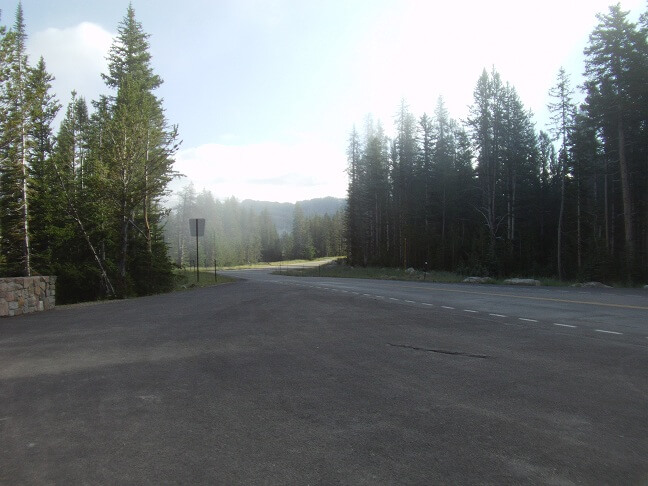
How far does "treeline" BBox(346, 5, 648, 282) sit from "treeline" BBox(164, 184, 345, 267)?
170 ft

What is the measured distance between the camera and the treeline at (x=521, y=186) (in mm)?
28516

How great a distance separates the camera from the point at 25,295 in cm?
1303

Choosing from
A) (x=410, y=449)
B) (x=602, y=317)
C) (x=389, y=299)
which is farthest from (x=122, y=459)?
(x=389, y=299)

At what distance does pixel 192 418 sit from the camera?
4168mm

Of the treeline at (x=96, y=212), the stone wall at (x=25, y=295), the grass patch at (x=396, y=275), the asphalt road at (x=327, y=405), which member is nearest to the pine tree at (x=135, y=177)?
the treeline at (x=96, y=212)

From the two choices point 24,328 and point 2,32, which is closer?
point 24,328

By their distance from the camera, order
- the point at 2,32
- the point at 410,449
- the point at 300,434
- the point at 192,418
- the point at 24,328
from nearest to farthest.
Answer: the point at 410,449
the point at 300,434
the point at 192,418
the point at 24,328
the point at 2,32

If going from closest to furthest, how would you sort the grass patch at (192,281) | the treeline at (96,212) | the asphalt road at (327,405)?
the asphalt road at (327,405) → the treeline at (96,212) → the grass patch at (192,281)

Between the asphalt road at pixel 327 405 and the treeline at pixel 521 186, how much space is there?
23126 mm

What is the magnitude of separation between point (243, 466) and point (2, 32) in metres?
17.2

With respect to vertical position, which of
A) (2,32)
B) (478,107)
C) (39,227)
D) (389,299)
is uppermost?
(478,107)

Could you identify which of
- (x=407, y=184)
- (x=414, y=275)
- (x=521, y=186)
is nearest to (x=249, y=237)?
(x=407, y=184)

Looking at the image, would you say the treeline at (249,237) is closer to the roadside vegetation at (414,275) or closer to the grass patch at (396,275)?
the roadside vegetation at (414,275)

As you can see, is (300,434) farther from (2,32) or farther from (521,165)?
(521,165)
